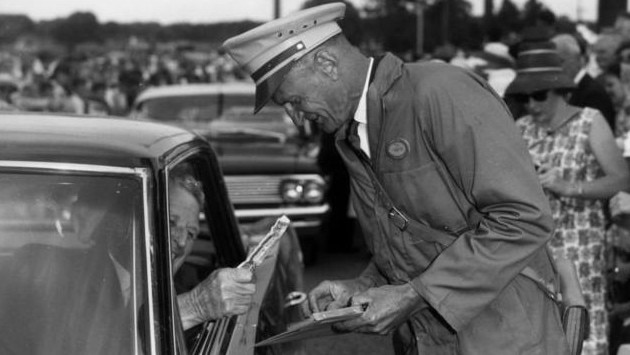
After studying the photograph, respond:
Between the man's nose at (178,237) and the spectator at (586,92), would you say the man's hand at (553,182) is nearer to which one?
the man's nose at (178,237)

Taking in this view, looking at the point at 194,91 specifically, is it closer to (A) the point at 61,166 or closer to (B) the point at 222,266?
(B) the point at 222,266

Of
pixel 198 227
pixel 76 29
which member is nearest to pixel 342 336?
pixel 198 227

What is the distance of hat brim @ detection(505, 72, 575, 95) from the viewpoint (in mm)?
5387

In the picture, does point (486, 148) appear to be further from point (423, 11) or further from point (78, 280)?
point (423, 11)

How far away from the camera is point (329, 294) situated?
325 centimetres

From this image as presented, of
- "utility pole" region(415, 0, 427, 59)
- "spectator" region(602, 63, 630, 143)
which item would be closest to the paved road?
Result: "spectator" region(602, 63, 630, 143)

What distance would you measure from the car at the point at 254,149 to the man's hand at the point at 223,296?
222 inches

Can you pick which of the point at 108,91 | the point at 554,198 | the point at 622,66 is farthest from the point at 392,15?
the point at 554,198

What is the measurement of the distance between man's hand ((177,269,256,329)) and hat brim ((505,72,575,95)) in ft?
8.10

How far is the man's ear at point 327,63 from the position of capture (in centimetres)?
294

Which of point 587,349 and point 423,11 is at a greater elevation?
point 587,349

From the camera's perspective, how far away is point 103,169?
3.07 metres

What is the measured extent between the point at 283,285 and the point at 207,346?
1.31 meters

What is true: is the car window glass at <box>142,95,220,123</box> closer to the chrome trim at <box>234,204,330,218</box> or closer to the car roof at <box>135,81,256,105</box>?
the car roof at <box>135,81,256,105</box>
